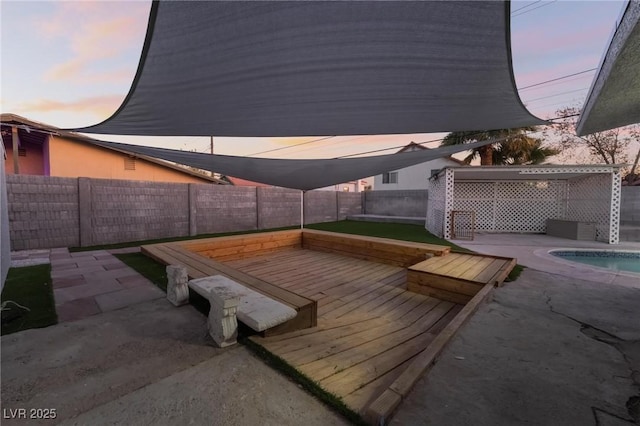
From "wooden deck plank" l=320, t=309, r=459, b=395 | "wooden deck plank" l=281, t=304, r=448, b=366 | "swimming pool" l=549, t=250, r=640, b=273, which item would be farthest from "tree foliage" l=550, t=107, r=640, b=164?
"wooden deck plank" l=320, t=309, r=459, b=395

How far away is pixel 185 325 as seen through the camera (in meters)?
2.26

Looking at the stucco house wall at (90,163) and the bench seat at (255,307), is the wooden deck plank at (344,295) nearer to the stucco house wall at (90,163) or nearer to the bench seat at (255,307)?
the bench seat at (255,307)

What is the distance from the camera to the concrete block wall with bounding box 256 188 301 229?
9.80 meters

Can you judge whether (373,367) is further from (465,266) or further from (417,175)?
(417,175)

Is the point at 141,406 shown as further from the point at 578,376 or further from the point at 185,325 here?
the point at 578,376

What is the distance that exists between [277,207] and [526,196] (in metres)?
8.92

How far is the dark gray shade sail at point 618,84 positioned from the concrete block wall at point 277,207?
8459 mm

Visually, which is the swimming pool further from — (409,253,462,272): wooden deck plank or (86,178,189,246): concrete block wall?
(86,178,189,246): concrete block wall

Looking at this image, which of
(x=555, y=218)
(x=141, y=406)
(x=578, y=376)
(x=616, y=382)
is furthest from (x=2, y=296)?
(x=555, y=218)

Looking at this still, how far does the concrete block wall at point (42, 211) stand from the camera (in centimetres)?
510

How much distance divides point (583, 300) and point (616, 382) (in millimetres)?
1781

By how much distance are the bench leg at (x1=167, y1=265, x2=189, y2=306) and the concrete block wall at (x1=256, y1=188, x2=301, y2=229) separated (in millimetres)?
7089

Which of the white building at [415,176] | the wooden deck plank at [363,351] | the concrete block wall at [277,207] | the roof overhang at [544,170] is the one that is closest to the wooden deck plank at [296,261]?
the wooden deck plank at [363,351]

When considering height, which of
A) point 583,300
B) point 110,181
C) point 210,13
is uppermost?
point 210,13
